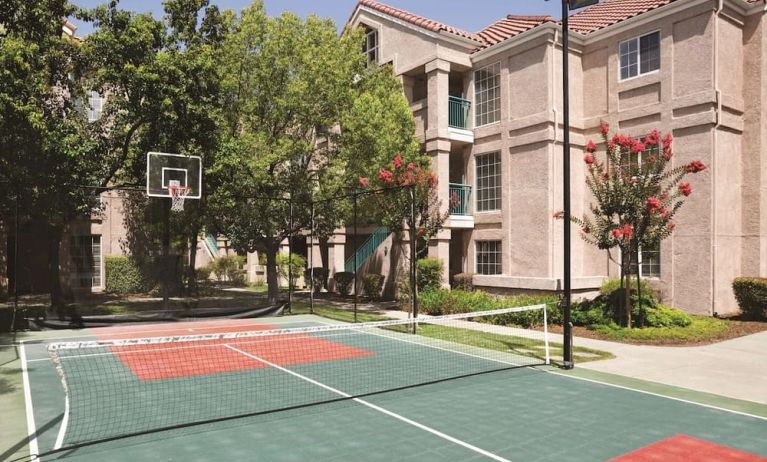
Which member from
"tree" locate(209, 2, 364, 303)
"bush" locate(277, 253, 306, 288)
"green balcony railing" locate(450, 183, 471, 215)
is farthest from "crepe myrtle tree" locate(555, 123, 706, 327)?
"bush" locate(277, 253, 306, 288)

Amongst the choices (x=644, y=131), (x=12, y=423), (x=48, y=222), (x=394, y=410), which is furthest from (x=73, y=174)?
(x=644, y=131)

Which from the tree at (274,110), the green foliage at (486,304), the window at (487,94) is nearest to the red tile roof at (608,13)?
the window at (487,94)

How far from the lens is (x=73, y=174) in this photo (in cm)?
1942

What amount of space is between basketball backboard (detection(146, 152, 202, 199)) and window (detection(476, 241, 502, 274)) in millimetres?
12547

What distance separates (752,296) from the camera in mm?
18453

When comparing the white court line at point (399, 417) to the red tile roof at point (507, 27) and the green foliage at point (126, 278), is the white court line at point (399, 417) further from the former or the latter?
the red tile roof at point (507, 27)

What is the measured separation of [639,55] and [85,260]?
23548 millimetres

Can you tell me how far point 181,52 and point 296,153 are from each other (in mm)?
5817

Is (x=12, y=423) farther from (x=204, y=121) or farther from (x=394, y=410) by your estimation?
(x=204, y=121)

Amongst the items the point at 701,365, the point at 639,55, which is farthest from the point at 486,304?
the point at 639,55

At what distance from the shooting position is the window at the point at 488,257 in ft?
80.4

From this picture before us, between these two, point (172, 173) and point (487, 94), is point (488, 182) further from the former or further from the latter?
point (172, 173)

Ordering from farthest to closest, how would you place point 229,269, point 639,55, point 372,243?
point 229,269
point 372,243
point 639,55

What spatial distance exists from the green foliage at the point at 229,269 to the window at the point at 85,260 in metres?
13.2
